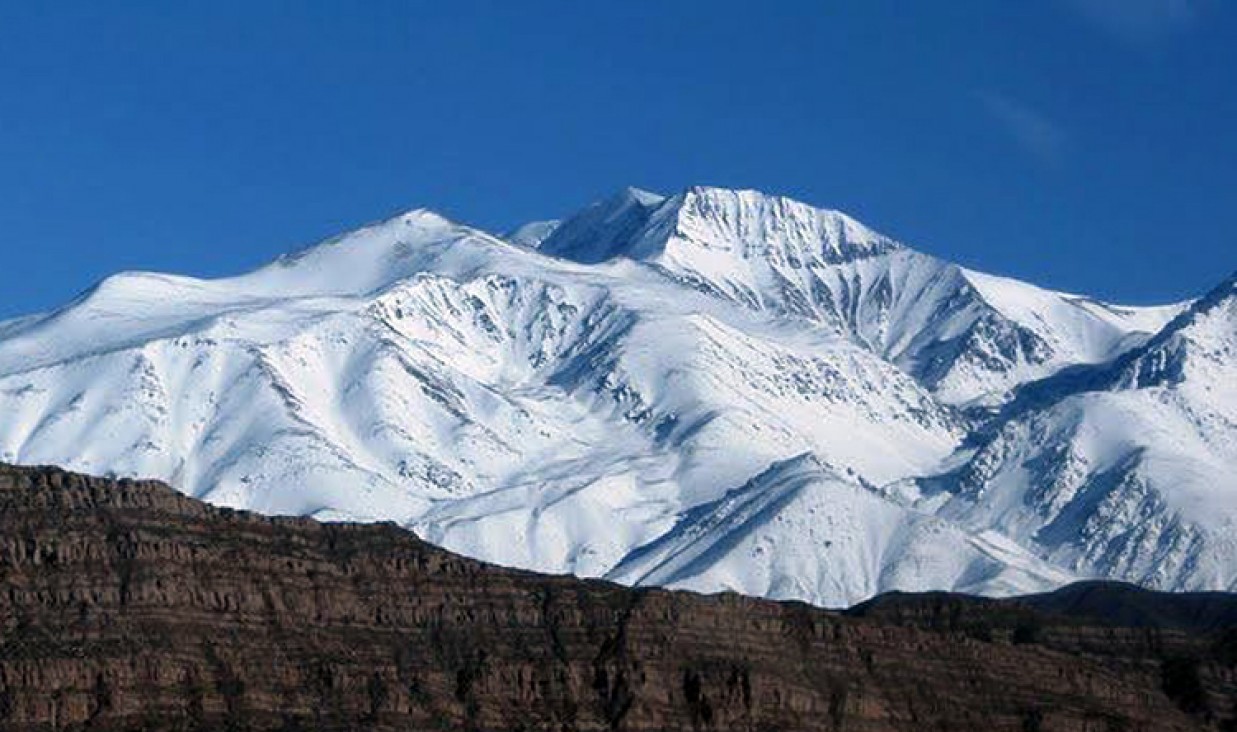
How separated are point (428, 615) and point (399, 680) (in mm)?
7297

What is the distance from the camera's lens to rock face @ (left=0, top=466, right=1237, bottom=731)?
15575 cm

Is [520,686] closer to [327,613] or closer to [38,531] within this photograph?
[327,613]

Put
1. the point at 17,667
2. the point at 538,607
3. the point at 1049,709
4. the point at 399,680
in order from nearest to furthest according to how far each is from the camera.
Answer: the point at 17,667 → the point at 399,680 → the point at 538,607 → the point at 1049,709

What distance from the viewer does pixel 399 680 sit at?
16375 cm

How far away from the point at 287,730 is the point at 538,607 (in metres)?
22.0

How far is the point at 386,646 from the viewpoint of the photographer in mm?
166250

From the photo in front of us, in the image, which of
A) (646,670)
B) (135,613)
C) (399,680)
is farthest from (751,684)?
(135,613)

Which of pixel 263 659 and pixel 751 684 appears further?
pixel 751 684

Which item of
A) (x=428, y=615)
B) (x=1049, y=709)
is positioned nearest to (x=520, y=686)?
(x=428, y=615)

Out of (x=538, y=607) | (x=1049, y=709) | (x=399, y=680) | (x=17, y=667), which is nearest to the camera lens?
(x=17, y=667)

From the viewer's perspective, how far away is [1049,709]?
18775cm

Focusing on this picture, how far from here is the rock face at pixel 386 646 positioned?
15575cm

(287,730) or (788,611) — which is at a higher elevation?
(788,611)

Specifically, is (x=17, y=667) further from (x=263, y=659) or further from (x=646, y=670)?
(x=646, y=670)
